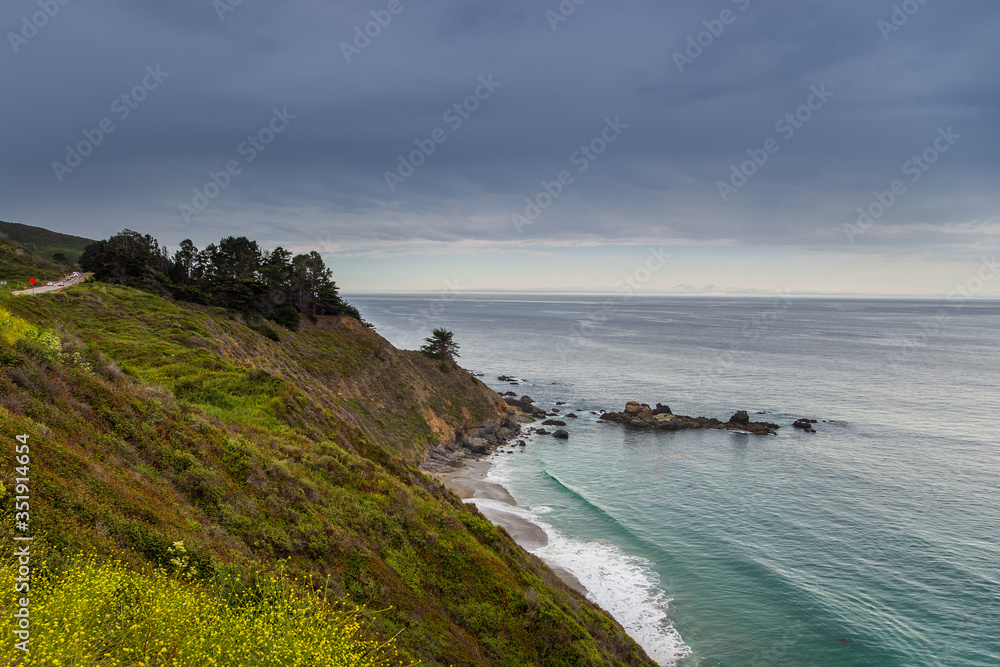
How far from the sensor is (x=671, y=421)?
7538 centimetres

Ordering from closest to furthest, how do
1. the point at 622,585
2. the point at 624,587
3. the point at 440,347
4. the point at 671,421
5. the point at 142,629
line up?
the point at 142,629, the point at 624,587, the point at 622,585, the point at 671,421, the point at 440,347

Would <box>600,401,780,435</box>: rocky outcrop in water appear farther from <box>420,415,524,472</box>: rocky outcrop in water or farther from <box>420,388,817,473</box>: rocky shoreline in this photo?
<box>420,415,524,472</box>: rocky outcrop in water

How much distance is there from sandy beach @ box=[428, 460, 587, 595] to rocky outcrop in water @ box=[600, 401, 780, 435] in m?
26.7

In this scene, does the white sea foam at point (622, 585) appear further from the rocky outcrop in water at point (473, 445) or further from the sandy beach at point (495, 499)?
the rocky outcrop in water at point (473, 445)

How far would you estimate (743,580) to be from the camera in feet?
113

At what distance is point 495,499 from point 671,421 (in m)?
37.6

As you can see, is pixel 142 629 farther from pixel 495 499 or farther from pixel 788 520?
pixel 788 520

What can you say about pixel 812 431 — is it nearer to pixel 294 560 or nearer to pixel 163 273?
pixel 294 560

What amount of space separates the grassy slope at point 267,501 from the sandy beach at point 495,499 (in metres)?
13.3

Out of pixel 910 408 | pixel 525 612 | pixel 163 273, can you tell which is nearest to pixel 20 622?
pixel 525 612

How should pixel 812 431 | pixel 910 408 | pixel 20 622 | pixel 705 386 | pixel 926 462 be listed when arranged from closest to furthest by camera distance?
pixel 20 622, pixel 926 462, pixel 812 431, pixel 910 408, pixel 705 386

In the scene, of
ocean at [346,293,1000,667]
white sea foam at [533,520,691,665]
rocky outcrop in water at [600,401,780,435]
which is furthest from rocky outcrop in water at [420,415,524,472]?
white sea foam at [533,520,691,665]

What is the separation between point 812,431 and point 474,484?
4829cm

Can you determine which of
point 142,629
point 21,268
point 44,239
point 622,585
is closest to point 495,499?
point 622,585
